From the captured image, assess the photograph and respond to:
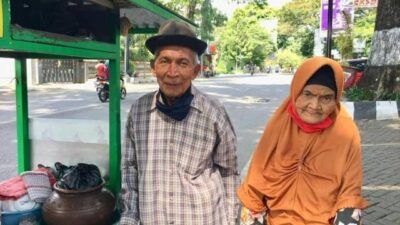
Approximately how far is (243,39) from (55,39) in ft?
202

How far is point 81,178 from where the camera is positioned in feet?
8.60

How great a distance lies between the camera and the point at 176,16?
9.93ft

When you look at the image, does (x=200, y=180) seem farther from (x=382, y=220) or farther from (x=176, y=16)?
(x=382, y=220)

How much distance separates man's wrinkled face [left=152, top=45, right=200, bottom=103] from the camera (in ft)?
6.63

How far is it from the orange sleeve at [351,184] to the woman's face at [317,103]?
6.9 inches

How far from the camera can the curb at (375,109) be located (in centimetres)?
816

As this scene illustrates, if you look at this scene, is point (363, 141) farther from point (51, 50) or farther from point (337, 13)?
point (337, 13)

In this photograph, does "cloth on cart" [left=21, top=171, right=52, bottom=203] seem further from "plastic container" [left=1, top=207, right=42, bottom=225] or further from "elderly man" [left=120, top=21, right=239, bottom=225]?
"elderly man" [left=120, top=21, right=239, bottom=225]

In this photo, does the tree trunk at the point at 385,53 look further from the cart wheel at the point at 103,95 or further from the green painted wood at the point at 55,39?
the cart wheel at the point at 103,95

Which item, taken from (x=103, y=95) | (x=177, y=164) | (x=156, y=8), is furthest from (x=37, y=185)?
(x=103, y=95)

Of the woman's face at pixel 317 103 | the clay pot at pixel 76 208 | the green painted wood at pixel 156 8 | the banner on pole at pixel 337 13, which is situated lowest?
the clay pot at pixel 76 208

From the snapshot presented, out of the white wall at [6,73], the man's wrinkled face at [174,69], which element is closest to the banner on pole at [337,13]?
the man's wrinkled face at [174,69]

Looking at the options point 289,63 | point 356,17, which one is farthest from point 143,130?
point 289,63

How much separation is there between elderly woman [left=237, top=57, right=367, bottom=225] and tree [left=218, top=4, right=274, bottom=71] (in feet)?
199
